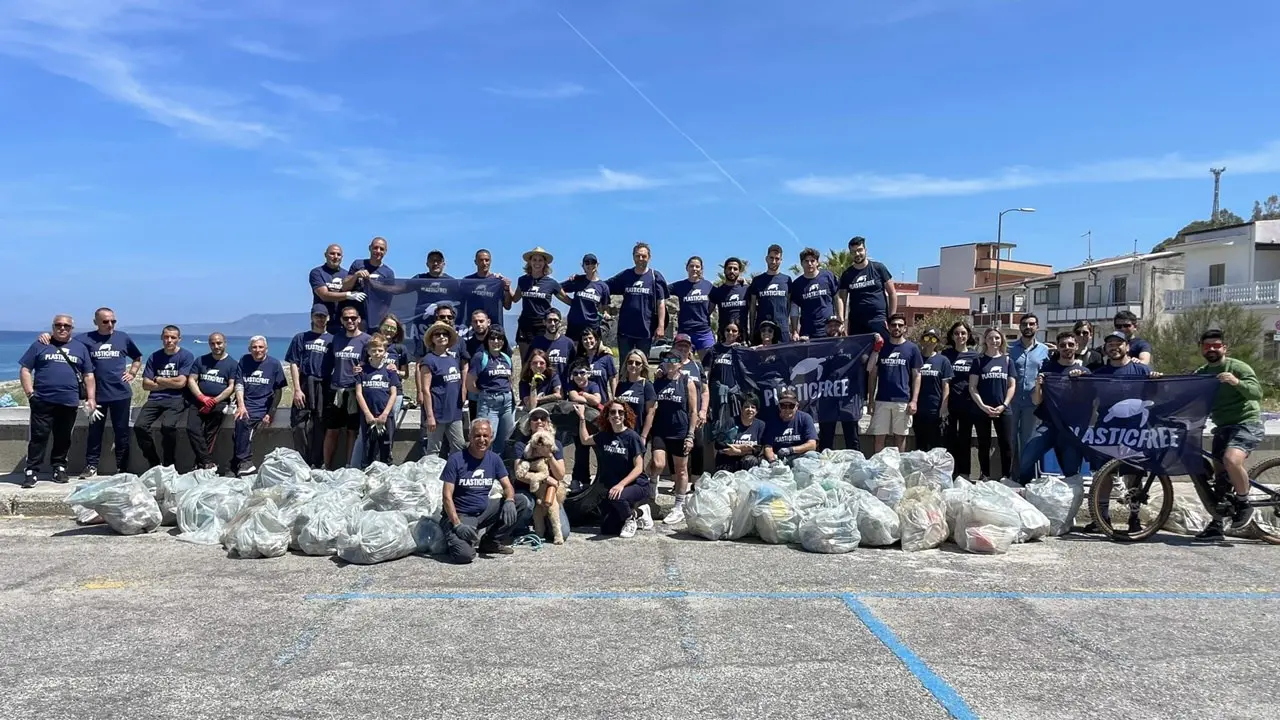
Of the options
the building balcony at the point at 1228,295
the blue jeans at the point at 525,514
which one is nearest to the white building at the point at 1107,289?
the building balcony at the point at 1228,295

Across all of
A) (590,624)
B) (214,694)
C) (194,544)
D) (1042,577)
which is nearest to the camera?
(214,694)

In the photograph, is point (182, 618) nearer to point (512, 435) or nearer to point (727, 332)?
point (512, 435)

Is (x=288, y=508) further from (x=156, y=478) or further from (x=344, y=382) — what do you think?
(x=344, y=382)

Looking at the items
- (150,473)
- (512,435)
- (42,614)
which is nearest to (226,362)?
(150,473)

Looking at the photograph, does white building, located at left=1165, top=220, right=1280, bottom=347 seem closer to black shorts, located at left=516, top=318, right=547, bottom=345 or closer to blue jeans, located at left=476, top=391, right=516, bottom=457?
black shorts, located at left=516, top=318, right=547, bottom=345

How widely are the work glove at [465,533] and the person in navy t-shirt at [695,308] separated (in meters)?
4.28

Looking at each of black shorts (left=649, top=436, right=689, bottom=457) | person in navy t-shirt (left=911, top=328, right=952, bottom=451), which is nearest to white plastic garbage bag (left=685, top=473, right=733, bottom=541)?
black shorts (left=649, top=436, right=689, bottom=457)

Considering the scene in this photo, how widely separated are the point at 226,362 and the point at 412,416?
2221mm

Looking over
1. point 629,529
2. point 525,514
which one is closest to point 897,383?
point 629,529

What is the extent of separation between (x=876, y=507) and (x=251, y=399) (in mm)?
6615

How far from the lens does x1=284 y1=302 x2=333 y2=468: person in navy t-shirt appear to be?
9.33 metres

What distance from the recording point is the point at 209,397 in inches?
365

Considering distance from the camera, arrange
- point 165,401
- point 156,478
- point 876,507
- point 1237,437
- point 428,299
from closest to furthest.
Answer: point 876,507
point 1237,437
point 156,478
point 165,401
point 428,299

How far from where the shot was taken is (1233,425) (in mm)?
7656
